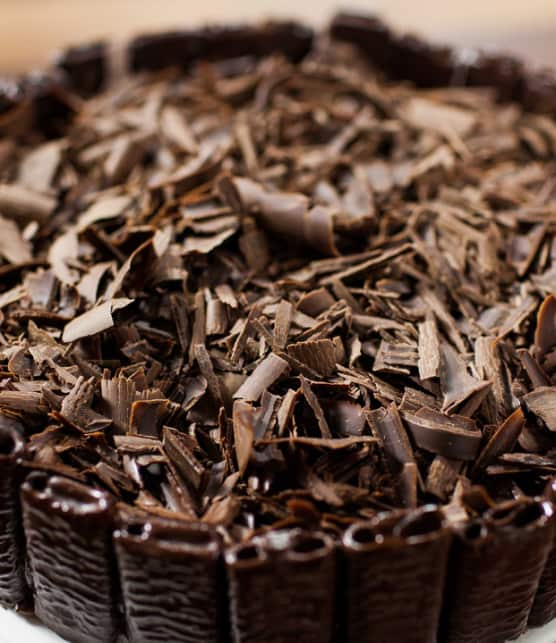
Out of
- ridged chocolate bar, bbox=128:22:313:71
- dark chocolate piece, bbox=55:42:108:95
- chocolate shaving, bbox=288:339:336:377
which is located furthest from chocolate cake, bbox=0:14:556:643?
ridged chocolate bar, bbox=128:22:313:71

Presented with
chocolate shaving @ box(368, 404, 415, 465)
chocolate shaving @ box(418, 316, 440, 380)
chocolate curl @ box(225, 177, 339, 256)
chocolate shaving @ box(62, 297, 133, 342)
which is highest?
chocolate curl @ box(225, 177, 339, 256)

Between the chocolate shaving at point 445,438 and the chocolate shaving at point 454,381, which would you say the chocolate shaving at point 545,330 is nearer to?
the chocolate shaving at point 454,381

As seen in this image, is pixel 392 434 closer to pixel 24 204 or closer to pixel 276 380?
pixel 276 380

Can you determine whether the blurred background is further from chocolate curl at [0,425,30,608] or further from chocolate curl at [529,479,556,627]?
chocolate curl at [529,479,556,627]

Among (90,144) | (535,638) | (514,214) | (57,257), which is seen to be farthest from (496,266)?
(90,144)

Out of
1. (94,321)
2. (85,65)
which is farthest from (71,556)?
(85,65)

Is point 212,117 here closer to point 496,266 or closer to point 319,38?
point 319,38

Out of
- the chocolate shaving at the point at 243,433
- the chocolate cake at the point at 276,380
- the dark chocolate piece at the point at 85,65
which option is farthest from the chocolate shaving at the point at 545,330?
the dark chocolate piece at the point at 85,65
